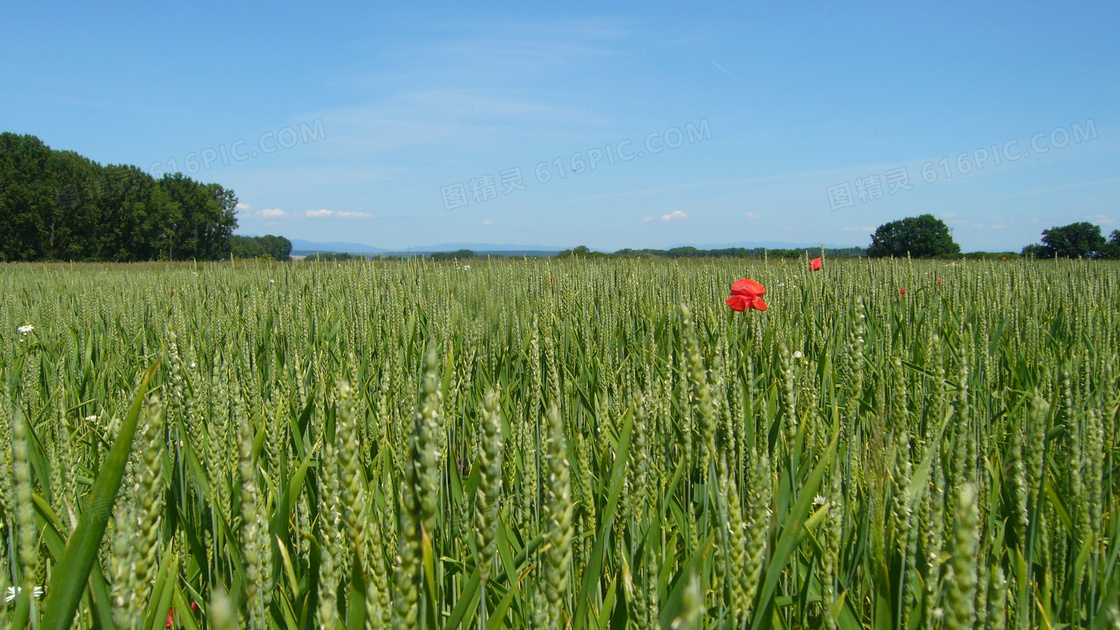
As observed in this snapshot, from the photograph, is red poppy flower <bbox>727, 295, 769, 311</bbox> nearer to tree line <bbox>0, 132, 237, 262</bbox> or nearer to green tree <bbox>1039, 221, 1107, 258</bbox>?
green tree <bbox>1039, 221, 1107, 258</bbox>

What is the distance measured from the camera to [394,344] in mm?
2711

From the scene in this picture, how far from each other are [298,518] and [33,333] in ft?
11.6

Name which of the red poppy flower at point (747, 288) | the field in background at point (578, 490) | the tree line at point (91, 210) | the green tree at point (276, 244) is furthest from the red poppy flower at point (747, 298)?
the green tree at point (276, 244)

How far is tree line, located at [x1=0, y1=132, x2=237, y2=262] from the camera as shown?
39.8 m

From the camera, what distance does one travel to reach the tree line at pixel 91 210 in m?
39.8

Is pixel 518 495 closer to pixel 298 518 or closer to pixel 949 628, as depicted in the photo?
pixel 298 518

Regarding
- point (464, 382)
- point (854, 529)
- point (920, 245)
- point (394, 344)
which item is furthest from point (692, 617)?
point (920, 245)

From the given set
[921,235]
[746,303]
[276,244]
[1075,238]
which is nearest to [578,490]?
[746,303]

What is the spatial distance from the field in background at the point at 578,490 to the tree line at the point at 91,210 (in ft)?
153

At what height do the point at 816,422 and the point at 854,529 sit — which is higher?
the point at 816,422

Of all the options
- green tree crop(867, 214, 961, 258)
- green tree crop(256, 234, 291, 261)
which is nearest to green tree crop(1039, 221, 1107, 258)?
green tree crop(867, 214, 961, 258)

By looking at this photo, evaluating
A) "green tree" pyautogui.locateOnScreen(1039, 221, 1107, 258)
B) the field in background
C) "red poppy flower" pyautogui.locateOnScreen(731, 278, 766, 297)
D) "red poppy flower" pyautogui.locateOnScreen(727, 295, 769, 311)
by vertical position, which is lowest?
the field in background

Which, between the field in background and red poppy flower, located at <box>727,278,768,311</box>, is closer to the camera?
the field in background

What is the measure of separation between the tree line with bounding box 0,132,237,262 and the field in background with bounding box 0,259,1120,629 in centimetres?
4674
